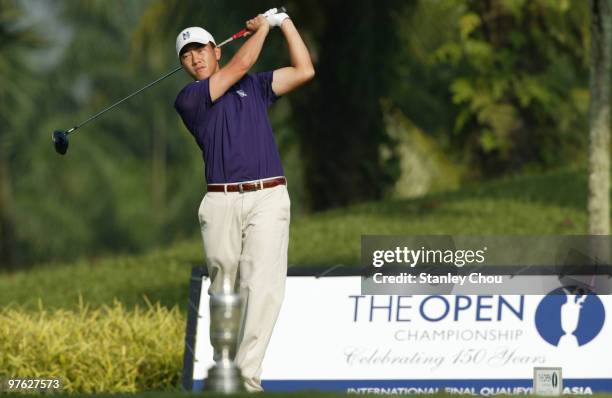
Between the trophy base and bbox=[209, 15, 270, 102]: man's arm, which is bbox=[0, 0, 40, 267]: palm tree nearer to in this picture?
bbox=[209, 15, 270, 102]: man's arm

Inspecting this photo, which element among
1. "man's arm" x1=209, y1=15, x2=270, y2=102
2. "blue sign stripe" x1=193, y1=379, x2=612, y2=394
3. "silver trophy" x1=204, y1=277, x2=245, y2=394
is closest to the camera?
"silver trophy" x1=204, y1=277, x2=245, y2=394

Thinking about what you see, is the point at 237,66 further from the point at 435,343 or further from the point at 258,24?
the point at 435,343

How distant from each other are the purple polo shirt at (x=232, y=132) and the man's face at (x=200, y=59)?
21 centimetres

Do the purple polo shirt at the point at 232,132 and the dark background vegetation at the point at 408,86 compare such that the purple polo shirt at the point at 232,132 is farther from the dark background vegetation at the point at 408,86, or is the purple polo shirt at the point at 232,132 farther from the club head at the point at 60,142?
the dark background vegetation at the point at 408,86

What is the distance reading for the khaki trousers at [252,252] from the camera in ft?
24.7

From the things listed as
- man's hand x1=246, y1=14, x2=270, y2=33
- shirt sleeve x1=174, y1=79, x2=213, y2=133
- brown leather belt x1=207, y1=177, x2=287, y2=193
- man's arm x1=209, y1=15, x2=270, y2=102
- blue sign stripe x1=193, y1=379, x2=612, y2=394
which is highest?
man's hand x1=246, y1=14, x2=270, y2=33

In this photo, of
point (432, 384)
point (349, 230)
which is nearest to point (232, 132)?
point (432, 384)

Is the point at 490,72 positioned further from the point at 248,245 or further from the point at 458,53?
the point at 248,245

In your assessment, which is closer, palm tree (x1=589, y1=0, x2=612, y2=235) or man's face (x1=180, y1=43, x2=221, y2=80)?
man's face (x1=180, y1=43, x2=221, y2=80)

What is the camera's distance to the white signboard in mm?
9211

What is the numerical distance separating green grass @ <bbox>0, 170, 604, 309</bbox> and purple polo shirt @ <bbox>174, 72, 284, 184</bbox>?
6510 mm

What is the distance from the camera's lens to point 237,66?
7438mm

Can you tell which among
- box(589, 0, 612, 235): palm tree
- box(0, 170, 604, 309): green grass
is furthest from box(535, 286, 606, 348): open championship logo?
box(0, 170, 604, 309): green grass

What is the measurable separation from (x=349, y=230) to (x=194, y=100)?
988 centimetres
